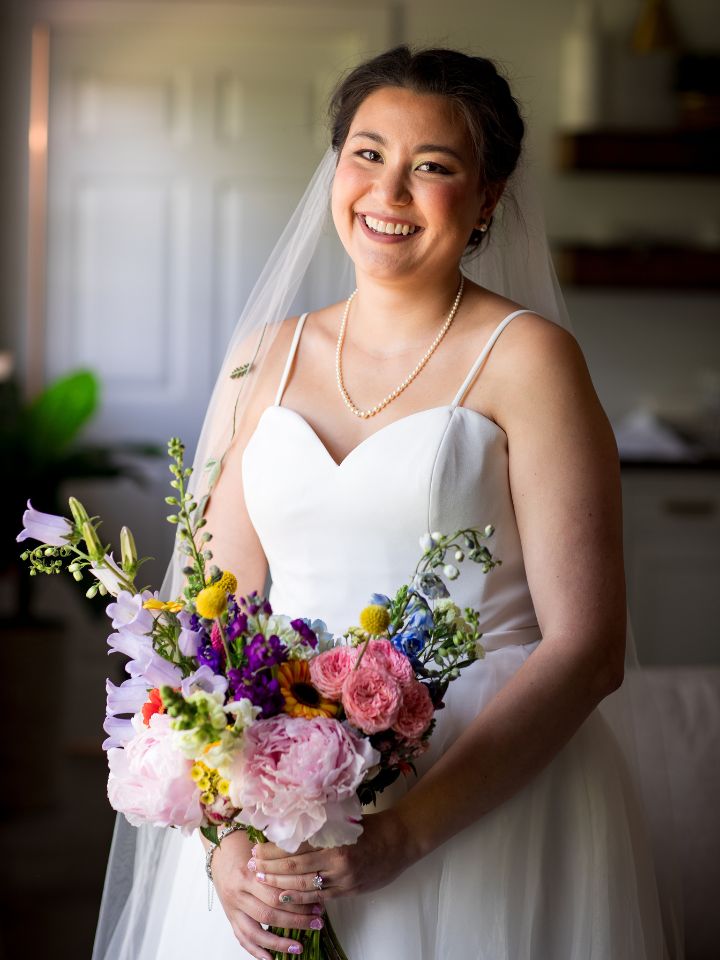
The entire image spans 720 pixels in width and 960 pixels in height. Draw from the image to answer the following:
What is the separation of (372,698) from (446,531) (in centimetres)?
46

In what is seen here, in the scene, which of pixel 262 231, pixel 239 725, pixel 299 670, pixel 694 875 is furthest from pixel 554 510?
pixel 262 231

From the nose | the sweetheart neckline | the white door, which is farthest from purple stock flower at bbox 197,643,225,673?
the white door

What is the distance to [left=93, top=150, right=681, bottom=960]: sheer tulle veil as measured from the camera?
1.82 m

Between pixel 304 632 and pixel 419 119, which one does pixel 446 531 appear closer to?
pixel 304 632

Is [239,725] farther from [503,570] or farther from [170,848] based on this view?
[170,848]

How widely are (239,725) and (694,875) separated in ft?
3.40

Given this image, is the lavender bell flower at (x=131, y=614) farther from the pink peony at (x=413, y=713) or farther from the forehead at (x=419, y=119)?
the forehead at (x=419, y=119)

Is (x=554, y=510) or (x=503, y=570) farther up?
(x=554, y=510)

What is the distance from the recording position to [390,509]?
64.4 inches

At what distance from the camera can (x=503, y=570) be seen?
163 cm

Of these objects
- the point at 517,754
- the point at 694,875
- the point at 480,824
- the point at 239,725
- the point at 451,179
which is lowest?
the point at 694,875

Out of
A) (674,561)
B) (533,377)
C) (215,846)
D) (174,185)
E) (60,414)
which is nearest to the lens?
(215,846)

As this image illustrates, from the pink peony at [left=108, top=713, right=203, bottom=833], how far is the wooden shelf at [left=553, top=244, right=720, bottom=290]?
3998 mm

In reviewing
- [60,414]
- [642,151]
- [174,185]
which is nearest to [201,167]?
[174,185]
